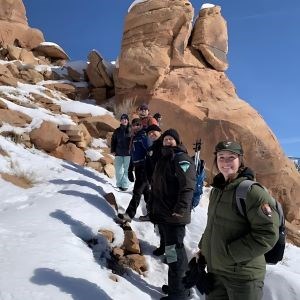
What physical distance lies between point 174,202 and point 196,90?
13.3m

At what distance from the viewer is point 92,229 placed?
5.66 meters

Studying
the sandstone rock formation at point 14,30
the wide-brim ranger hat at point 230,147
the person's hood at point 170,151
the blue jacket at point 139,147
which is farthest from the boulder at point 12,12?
the wide-brim ranger hat at point 230,147

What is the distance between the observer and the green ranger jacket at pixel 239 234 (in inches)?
107

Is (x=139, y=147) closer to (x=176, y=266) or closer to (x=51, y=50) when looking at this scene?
(x=176, y=266)

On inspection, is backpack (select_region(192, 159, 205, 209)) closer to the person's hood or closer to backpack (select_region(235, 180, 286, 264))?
the person's hood

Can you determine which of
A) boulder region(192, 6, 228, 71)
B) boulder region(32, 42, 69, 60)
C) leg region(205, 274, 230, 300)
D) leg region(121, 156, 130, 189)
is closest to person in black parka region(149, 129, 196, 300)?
leg region(205, 274, 230, 300)

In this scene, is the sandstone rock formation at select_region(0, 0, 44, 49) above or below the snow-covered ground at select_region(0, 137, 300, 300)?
above

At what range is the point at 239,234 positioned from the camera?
2.89m

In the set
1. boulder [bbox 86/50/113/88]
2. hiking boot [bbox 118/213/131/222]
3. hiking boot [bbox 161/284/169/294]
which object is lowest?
hiking boot [bbox 161/284/169/294]

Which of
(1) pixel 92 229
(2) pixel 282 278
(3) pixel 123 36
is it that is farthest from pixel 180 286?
(3) pixel 123 36

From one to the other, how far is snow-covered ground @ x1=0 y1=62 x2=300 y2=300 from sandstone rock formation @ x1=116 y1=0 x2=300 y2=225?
821 cm

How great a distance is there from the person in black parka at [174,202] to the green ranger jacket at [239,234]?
1.31 m

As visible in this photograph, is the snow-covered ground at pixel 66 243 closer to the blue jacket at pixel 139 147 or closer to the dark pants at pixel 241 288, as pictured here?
the blue jacket at pixel 139 147

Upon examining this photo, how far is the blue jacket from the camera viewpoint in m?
7.08
